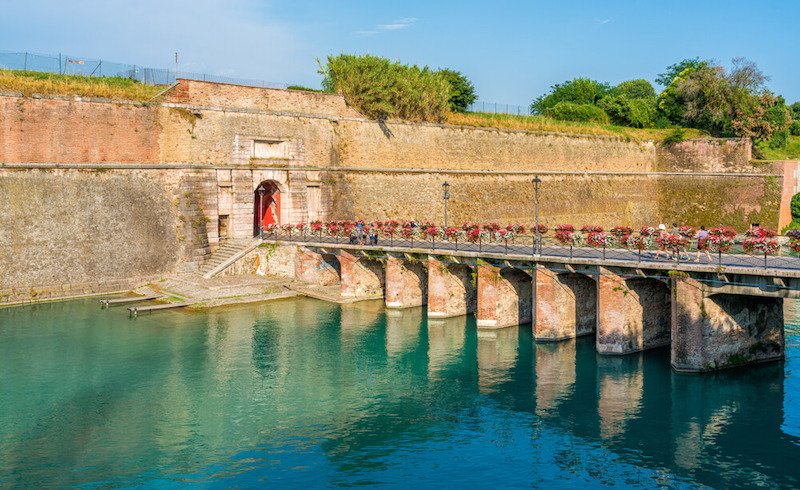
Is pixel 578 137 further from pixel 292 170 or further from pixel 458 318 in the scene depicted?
pixel 458 318

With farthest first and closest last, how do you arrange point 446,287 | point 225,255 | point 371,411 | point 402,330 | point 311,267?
point 225,255 < point 311,267 < point 446,287 < point 402,330 < point 371,411

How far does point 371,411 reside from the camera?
16.4 meters

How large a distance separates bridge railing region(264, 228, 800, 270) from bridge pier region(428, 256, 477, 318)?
24.7 inches

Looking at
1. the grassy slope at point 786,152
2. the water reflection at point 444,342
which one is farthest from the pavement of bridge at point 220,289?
the grassy slope at point 786,152

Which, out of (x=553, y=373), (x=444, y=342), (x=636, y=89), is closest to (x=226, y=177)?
(x=444, y=342)

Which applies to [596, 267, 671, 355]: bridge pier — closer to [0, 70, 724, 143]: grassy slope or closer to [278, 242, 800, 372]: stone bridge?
[278, 242, 800, 372]: stone bridge

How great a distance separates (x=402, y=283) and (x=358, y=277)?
2216 millimetres

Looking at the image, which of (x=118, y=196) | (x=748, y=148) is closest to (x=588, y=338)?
(x=118, y=196)

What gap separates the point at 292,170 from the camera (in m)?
33.0

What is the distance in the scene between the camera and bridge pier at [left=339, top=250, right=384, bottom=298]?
27.7 m

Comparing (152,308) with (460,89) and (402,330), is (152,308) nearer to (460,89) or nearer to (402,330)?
(402,330)

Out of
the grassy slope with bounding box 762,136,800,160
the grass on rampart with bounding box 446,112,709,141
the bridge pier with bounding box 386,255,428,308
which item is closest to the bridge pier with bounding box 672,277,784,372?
the bridge pier with bounding box 386,255,428,308

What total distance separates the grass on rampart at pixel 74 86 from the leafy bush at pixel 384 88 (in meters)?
8.80

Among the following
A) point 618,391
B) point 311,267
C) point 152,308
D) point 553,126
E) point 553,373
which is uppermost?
point 553,126
